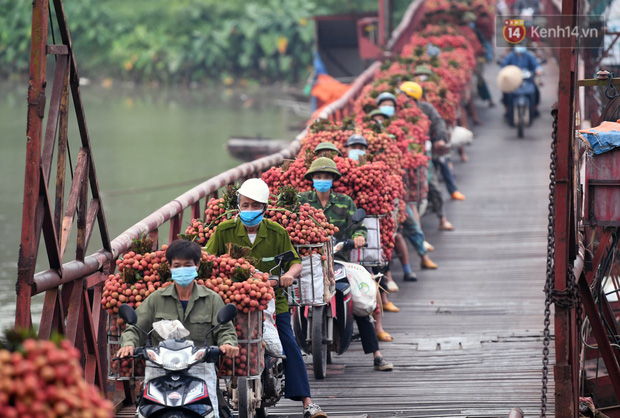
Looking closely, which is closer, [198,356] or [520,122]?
[198,356]

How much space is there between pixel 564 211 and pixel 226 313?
7.68ft

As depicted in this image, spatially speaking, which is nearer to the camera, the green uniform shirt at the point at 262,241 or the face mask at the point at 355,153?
the green uniform shirt at the point at 262,241

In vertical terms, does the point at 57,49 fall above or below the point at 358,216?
above

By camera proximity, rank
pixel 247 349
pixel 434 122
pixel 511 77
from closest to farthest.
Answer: pixel 247 349 → pixel 434 122 → pixel 511 77

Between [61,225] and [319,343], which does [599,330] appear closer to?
[319,343]

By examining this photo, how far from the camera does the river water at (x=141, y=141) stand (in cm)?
2439

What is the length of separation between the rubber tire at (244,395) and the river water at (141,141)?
10.1 metres

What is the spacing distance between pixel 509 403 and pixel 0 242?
53.7ft

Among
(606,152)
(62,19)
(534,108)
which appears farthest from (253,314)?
(534,108)

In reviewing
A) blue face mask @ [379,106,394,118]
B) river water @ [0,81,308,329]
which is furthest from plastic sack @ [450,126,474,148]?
river water @ [0,81,308,329]

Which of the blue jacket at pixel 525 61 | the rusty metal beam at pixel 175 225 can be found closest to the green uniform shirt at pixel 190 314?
the rusty metal beam at pixel 175 225

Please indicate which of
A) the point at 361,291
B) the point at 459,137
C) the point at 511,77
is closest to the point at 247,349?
the point at 361,291

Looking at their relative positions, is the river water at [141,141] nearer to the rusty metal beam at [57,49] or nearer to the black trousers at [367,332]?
the black trousers at [367,332]

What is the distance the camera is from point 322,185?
873 centimetres
